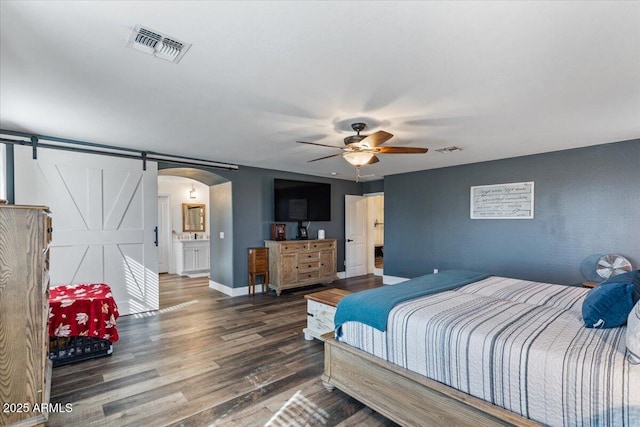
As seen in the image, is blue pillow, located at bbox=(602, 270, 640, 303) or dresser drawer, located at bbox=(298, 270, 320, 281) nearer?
blue pillow, located at bbox=(602, 270, 640, 303)

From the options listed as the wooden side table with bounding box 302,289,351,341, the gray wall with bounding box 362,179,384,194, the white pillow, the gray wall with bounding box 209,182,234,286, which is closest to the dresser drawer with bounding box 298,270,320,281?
the gray wall with bounding box 209,182,234,286

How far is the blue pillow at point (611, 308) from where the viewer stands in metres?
1.82

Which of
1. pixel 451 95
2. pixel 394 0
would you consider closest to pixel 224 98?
pixel 394 0

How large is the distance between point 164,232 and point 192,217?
30.1 inches

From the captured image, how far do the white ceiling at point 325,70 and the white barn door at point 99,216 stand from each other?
1.73 feet

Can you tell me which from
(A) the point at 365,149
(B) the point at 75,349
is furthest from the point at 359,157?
(B) the point at 75,349

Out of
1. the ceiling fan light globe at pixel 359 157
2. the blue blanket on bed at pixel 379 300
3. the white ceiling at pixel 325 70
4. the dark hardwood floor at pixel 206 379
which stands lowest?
the dark hardwood floor at pixel 206 379

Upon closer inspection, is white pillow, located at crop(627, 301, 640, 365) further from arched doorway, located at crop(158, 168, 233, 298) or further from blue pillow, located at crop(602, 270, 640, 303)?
arched doorway, located at crop(158, 168, 233, 298)

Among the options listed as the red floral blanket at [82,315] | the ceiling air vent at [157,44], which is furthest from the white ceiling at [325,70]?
the red floral blanket at [82,315]

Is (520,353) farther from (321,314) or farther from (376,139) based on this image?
(321,314)

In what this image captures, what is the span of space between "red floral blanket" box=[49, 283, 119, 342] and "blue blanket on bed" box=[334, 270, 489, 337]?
2.31 metres

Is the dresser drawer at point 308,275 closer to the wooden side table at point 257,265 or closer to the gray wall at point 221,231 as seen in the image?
the wooden side table at point 257,265

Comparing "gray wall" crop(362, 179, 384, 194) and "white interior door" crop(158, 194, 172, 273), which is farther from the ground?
"gray wall" crop(362, 179, 384, 194)

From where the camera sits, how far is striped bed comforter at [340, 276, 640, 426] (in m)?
1.40
